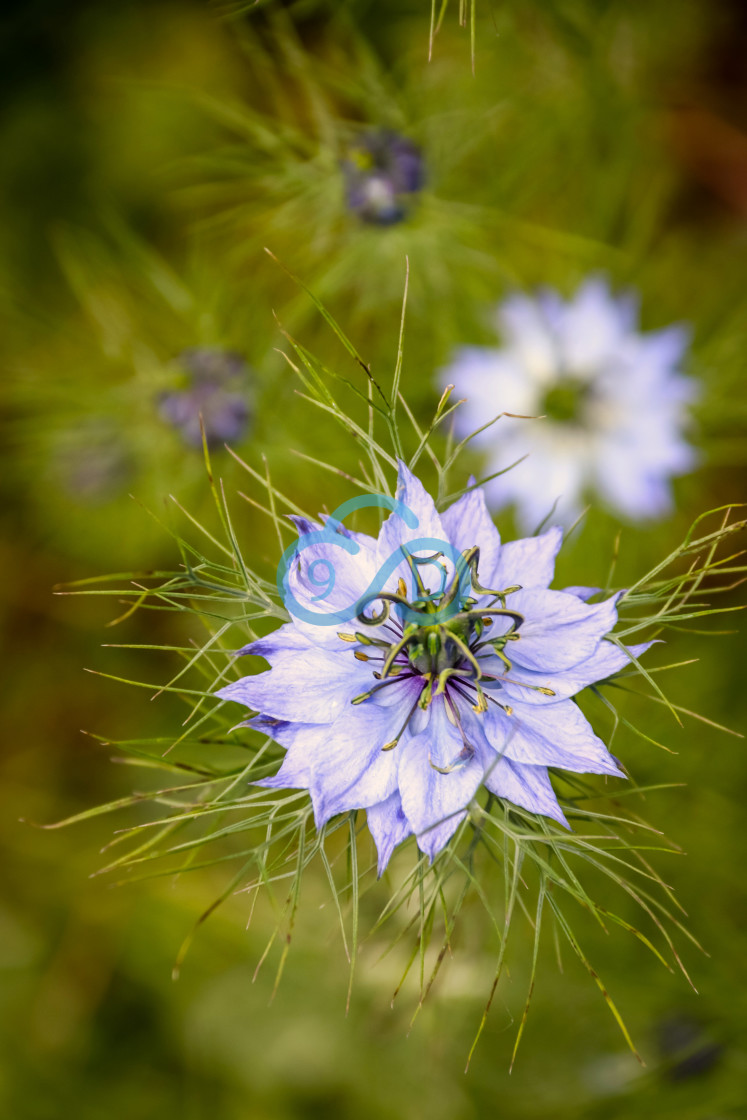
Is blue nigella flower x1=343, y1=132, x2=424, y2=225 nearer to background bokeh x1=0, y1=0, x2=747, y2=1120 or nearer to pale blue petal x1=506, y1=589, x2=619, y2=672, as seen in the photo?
background bokeh x1=0, y1=0, x2=747, y2=1120

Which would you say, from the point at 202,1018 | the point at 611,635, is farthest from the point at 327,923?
the point at 611,635

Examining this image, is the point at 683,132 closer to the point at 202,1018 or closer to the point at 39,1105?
the point at 202,1018

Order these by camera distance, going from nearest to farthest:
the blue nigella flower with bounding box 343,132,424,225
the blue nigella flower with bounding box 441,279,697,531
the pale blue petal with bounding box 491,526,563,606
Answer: the pale blue petal with bounding box 491,526,563,606 < the blue nigella flower with bounding box 343,132,424,225 < the blue nigella flower with bounding box 441,279,697,531

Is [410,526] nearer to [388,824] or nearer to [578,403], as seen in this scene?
[388,824]

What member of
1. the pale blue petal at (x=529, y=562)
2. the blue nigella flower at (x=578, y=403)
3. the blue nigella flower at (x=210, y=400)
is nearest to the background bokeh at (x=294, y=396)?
the blue nigella flower at (x=210, y=400)

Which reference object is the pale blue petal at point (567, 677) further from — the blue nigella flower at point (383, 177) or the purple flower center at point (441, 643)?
the blue nigella flower at point (383, 177)

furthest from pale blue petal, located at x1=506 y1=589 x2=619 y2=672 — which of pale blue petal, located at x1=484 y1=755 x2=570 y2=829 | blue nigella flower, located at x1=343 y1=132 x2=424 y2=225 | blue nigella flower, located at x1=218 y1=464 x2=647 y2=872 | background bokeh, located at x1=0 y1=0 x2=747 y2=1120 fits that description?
blue nigella flower, located at x1=343 y1=132 x2=424 y2=225
